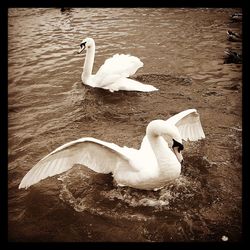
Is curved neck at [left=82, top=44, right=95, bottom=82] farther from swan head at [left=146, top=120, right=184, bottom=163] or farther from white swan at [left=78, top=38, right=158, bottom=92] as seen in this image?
swan head at [left=146, top=120, right=184, bottom=163]

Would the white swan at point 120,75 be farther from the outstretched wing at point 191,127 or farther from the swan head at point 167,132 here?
the swan head at point 167,132

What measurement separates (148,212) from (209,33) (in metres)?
4.35

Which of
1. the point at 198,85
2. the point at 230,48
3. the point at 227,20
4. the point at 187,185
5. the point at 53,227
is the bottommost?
the point at 53,227

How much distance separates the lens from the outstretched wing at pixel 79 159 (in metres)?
2.81

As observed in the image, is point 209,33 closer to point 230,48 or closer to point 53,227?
point 230,48

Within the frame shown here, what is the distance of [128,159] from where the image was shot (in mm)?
2840

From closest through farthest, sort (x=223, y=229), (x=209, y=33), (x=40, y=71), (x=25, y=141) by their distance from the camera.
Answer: (x=223, y=229) < (x=25, y=141) < (x=40, y=71) < (x=209, y=33)

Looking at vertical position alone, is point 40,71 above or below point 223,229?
above

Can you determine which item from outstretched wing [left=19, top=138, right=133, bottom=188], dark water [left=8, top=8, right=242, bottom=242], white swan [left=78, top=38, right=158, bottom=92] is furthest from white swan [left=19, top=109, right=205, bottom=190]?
white swan [left=78, top=38, right=158, bottom=92]

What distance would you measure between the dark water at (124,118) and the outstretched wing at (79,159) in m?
0.28

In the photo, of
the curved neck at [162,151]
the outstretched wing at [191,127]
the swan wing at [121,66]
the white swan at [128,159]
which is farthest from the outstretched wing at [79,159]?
the swan wing at [121,66]

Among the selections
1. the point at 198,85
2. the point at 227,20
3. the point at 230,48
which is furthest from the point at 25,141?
the point at 227,20

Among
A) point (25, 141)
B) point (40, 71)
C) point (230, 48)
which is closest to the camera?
point (25, 141)

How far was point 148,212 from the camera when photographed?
9.59ft
